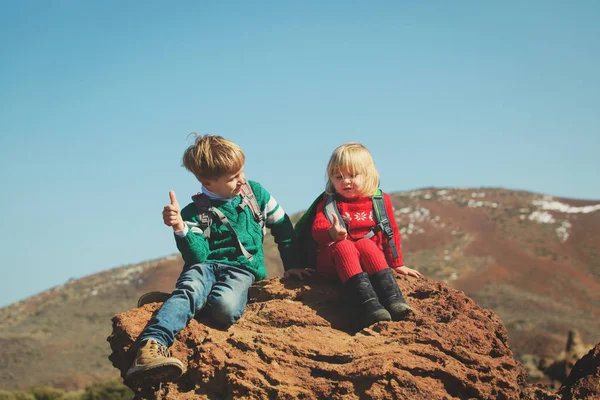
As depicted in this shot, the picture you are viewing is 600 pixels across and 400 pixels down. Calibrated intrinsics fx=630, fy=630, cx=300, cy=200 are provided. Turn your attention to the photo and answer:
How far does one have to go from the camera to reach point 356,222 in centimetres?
436

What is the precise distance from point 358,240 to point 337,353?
0.89m

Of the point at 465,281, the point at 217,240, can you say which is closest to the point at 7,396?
the point at 217,240

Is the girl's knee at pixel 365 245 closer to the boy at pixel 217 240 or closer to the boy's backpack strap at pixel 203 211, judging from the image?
the boy at pixel 217 240

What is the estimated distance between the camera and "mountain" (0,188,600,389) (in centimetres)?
2719

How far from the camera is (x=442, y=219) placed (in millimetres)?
40250

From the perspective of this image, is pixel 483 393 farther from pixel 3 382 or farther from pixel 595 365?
pixel 3 382

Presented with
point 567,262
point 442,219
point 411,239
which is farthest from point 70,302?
point 567,262

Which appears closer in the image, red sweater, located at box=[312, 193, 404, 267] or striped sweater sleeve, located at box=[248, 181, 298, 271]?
red sweater, located at box=[312, 193, 404, 267]

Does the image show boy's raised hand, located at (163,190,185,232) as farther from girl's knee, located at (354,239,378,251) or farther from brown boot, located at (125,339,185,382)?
girl's knee, located at (354,239,378,251)

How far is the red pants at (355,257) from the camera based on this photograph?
400 cm

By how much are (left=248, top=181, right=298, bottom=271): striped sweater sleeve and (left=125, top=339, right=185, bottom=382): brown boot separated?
1.28 m

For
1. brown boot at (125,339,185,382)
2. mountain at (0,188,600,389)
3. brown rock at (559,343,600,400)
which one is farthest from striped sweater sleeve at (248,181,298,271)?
mountain at (0,188,600,389)

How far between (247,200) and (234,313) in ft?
2.75

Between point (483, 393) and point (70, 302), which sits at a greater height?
point (483, 393)
